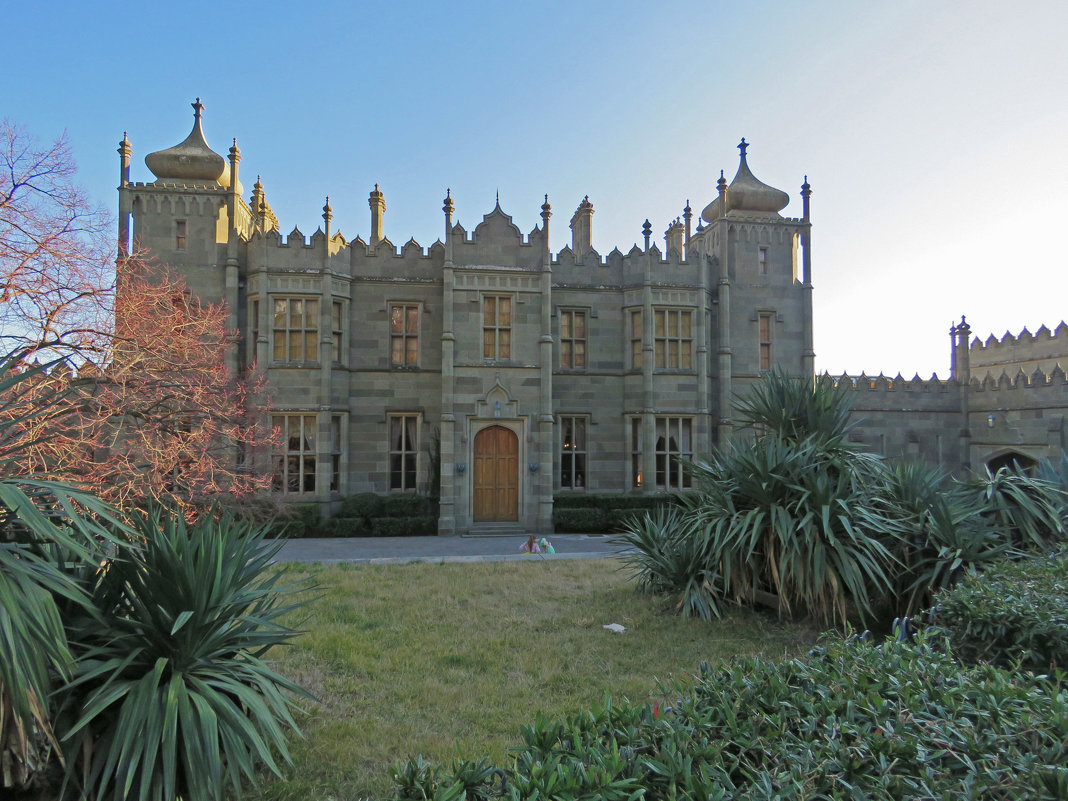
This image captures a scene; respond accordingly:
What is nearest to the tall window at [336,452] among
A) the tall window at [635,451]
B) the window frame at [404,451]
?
the window frame at [404,451]

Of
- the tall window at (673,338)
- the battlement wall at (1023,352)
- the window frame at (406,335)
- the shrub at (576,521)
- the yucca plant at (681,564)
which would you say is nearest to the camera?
the yucca plant at (681,564)

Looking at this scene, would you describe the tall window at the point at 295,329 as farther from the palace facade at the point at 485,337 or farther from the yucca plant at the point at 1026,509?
the yucca plant at the point at 1026,509

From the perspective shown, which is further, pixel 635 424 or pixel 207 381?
pixel 635 424

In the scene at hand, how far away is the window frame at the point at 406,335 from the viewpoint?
1895 cm

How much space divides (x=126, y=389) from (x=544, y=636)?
620cm

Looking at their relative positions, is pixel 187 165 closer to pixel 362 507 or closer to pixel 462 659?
pixel 362 507

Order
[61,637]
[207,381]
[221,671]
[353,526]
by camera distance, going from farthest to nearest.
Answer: [353,526] < [207,381] < [221,671] < [61,637]

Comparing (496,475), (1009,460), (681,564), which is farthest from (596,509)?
(1009,460)

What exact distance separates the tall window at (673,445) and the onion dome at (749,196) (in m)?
7.16

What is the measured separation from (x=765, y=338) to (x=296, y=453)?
49.7 ft

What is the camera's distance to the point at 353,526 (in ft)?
56.2

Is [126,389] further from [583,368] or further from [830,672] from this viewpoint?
[583,368]

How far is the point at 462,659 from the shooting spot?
21.1 ft

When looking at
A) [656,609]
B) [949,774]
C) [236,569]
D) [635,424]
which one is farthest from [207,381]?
[635,424]
